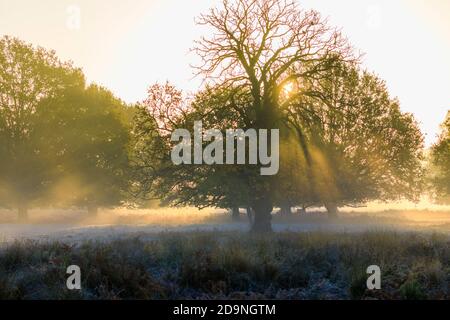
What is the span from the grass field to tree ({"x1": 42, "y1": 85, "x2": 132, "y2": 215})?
24854mm

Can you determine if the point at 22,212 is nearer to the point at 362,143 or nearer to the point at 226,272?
the point at 362,143

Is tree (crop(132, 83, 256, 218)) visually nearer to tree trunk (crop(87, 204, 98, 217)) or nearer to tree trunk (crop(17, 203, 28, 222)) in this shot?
tree trunk (crop(17, 203, 28, 222))

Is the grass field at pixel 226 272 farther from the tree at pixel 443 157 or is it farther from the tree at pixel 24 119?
the tree at pixel 443 157

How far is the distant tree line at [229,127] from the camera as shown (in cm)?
2416

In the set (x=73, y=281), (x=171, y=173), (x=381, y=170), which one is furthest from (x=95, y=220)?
(x=73, y=281)

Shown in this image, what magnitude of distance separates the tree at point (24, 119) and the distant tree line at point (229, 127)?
79 millimetres

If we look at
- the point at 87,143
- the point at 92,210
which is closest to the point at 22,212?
the point at 92,210

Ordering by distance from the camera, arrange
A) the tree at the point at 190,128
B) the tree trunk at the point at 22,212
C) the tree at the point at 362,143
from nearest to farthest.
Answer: the tree at the point at 190,128 < the tree at the point at 362,143 < the tree trunk at the point at 22,212

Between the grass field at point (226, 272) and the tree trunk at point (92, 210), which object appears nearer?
the grass field at point (226, 272)

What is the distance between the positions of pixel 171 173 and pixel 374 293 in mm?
14916

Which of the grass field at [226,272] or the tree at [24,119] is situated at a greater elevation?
the tree at [24,119]

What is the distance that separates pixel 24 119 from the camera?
122 ft

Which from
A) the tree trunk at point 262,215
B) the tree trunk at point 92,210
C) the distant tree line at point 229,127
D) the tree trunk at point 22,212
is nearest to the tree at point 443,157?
the distant tree line at point 229,127
